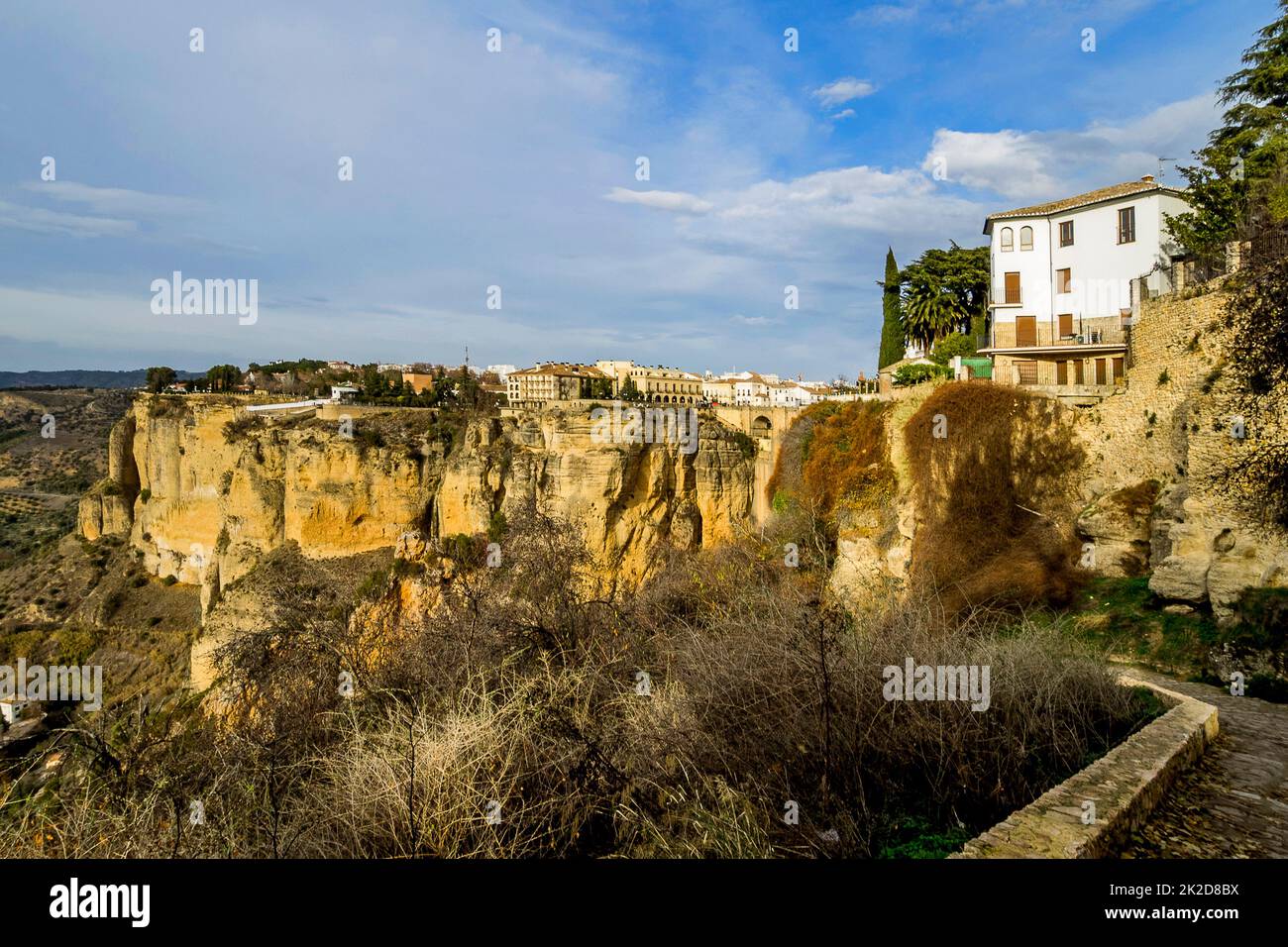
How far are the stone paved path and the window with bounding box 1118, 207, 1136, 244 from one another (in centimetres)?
1848

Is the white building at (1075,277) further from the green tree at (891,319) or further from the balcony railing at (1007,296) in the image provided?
the green tree at (891,319)

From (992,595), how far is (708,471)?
11207 millimetres

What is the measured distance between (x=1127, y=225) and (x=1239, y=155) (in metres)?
2.84

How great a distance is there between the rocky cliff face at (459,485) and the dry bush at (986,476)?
23.3 feet

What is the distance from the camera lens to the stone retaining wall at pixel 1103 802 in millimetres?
3287

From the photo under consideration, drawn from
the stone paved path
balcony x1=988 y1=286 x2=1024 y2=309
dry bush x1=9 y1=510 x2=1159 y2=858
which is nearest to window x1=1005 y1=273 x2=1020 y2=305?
balcony x1=988 y1=286 x2=1024 y2=309

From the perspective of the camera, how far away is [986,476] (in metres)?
15.6

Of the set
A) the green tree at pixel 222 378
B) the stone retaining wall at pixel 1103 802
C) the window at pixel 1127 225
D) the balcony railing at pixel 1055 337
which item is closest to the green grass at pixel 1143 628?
the stone retaining wall at pixel 1103 802

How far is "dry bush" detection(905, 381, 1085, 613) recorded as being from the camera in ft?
48.2

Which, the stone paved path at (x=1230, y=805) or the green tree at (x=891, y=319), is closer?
the stone paved path at (x=1230, y=805)

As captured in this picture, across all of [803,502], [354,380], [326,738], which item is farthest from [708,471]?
[354,380]

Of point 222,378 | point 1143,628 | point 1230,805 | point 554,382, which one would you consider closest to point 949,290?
point 1143,628

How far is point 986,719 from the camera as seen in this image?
4.65 m

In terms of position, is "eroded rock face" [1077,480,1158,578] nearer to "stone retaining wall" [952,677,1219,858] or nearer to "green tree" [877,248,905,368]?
"stone retaining wall" [952,677,1219,858]
